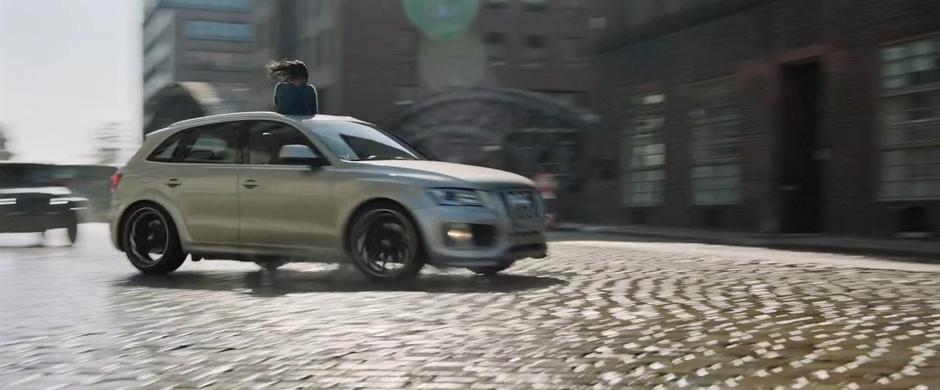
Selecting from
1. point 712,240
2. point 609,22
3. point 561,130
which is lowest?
point 712,240

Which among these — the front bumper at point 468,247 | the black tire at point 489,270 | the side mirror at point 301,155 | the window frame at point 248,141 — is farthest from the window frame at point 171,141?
the black tire at point 489,270

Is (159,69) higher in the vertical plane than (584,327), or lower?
higher

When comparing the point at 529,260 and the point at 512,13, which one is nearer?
the point at 529,260

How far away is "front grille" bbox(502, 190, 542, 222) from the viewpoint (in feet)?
31.8

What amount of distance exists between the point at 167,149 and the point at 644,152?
1781cm

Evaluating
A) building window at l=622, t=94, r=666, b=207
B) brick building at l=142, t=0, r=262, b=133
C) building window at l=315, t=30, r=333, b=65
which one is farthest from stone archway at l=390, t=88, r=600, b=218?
brick building at l=142, t=0, r=262, b=133

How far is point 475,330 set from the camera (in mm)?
6715

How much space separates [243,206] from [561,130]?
23.2m

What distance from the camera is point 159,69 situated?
12800 centimetres

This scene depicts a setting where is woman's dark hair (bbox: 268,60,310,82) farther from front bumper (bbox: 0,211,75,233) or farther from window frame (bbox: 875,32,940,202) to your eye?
window frame (bbox: 875,32,940,202)

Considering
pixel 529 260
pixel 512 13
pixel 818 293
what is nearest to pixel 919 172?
pixel 529 260

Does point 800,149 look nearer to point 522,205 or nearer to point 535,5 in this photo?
point 522,205

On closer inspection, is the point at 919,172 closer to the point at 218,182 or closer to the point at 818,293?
the point at 818,293

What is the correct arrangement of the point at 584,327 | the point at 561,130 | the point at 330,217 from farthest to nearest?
the point at 561,130
the point at 330,217
the point at 584,327
